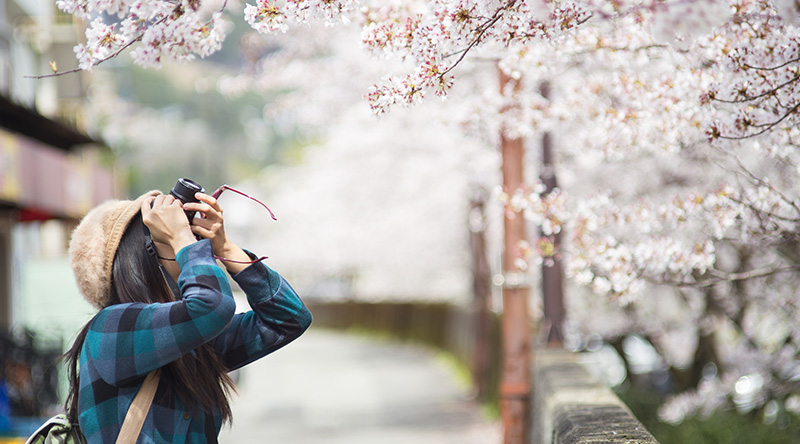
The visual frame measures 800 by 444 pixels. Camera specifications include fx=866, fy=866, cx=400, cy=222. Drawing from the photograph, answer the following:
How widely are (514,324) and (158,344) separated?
4.47m

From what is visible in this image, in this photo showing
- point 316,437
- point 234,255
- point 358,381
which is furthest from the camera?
point 358,381

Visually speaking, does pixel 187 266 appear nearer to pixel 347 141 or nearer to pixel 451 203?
pixel 451 203

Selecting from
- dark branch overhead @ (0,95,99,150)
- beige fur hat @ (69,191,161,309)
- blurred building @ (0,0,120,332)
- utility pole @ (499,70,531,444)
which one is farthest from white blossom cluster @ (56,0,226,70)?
dark branch overhead @ (0,95,99,150)

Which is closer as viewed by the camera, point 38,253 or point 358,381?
point 358,381

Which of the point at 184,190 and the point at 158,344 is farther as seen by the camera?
the point at 184,190

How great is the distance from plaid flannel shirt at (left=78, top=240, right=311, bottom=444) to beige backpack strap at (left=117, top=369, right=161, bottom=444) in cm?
3

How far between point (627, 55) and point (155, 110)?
4551 cm

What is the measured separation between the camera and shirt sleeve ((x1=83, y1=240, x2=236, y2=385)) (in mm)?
2377

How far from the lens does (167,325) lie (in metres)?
2.39

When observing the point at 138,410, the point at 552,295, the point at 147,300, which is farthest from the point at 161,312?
the point at 552,295

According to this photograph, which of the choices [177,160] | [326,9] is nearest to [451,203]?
[326,9]

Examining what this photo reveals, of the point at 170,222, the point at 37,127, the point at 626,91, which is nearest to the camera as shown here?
the point at 170,222

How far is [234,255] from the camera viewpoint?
8.72 ft

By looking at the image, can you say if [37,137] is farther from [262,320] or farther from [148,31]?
[262,320]
